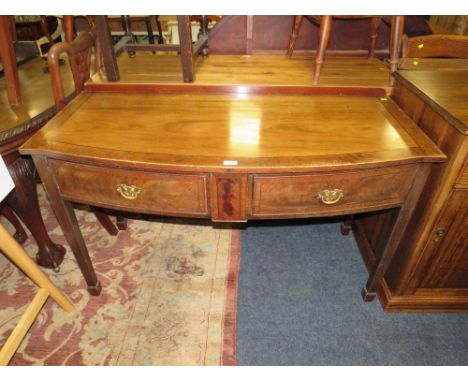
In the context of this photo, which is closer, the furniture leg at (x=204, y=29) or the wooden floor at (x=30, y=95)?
the wooden floor at (x=30, y=95)

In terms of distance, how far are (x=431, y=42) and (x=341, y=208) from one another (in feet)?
4.02

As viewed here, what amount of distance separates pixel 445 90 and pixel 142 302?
69.5 inches

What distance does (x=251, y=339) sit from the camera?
1516mm

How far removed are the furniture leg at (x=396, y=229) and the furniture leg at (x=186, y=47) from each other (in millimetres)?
1107

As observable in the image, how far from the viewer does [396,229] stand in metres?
1.32

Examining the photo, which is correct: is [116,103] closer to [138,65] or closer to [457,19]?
[138,65]

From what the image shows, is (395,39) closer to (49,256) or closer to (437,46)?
(437,46)

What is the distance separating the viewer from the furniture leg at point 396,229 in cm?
114

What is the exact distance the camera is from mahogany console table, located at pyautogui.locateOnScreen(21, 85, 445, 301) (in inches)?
40.6

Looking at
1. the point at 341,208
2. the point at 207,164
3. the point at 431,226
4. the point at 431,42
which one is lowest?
the point at 431,226

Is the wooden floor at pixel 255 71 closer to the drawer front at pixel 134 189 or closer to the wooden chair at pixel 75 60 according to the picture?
the wooden chair at pixel 75 60

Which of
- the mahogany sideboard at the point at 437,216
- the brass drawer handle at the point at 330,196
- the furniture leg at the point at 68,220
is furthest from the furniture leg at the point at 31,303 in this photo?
the mahogany sideboard at the point at 437,216

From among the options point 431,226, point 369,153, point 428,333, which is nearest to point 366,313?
point 428,333

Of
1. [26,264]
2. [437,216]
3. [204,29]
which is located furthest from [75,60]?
[437,216]
